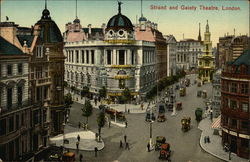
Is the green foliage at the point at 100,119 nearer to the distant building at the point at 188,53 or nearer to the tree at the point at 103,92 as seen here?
the tree at the point at 103,92

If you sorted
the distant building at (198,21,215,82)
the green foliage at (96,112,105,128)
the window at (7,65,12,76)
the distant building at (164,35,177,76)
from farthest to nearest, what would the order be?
the distant building at (164,35,177,76) → the distant building at (198,21,215,82) → the green foliage at (96,112,105,128) → the window at (7,65,12,76)

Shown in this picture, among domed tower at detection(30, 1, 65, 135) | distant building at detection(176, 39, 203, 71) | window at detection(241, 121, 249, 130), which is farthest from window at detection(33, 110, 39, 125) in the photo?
window at detection(241, 121, 249, 130)

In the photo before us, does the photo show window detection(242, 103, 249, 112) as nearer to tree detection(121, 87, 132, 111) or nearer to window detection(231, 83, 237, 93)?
window detection(231, 83, 237, 93)

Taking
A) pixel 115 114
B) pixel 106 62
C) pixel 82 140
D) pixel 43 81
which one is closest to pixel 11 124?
pixel 43 81

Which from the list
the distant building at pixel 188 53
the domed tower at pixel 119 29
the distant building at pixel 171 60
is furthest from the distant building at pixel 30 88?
the distant building at pixel 171 60

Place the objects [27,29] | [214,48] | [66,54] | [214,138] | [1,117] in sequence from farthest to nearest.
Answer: [214,48] < [214,138] < [66,54] < [27,29] < [1,117]

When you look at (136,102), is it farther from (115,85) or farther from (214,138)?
(214,138)

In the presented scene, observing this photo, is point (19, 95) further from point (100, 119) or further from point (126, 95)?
point (126, 95)

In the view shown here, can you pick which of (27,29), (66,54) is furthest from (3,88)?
(66,54)
